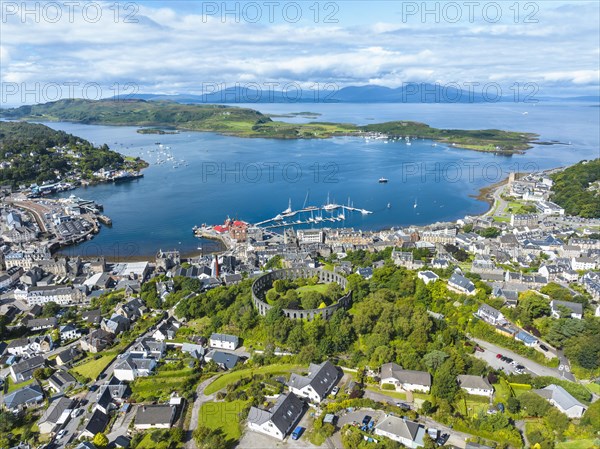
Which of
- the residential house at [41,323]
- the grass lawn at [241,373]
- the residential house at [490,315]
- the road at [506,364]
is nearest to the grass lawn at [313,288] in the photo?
the grass lawn at [241,373]

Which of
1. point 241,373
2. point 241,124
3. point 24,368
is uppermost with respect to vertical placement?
point 241,124

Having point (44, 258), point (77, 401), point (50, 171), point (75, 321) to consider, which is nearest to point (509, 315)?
point (77, 401)

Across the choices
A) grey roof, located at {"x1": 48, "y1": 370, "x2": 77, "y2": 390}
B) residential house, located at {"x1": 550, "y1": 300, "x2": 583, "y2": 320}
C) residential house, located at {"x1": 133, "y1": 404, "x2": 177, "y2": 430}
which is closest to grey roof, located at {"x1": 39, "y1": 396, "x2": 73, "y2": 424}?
grey roof, located at {"x1": 48, "y1": 370, "x2": 77, "y2": 390}

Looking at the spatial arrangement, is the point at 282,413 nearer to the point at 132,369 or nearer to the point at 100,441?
the point at 100,441

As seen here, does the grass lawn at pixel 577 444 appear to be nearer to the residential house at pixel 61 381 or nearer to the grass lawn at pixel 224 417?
the grass lawn at pixel 224 417

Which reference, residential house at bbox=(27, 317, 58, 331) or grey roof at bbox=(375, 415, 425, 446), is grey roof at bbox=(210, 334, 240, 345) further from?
residential house at bbox=(27, 317, 58, 331)

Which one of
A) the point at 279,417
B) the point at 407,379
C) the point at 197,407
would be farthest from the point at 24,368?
the point at 407,379
